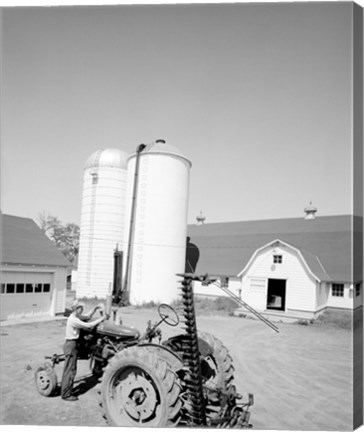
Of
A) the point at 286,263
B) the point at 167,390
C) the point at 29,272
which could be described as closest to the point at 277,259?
the point at 286,263

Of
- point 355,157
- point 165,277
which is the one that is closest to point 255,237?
point 165,277

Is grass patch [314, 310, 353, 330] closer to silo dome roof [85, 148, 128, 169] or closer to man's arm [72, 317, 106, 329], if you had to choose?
man's arm [72, 317, 106, 329]

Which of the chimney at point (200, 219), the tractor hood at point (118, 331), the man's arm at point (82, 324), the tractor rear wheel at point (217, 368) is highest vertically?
the chimney at point (200, 219)

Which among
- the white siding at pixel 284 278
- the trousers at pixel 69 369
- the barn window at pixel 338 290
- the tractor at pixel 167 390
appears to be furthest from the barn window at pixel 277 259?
the trousers at pixel 69 369

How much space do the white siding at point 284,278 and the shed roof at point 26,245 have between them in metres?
8.84

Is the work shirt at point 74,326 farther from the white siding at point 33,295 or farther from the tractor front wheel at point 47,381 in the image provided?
the white siding at point 33,295

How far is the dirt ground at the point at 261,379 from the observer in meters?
4.84

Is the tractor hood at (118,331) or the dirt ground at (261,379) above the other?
the tractor hood at (118,331)

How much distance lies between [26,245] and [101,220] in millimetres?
6537

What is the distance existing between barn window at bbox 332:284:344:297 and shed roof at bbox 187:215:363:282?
1.52ft

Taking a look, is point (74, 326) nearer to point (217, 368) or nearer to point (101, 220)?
point (217, 368)

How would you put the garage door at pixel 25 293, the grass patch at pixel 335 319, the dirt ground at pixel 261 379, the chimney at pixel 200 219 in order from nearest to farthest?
the dirt ground at pixel 261 379, the garage door at pixel 25 293, the grass patch at pixel 335 319, the chimney at pixel 200 219

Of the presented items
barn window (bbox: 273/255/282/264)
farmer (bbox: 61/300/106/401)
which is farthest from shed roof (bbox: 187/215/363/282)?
farmer (bbox: 61/300/106/401)

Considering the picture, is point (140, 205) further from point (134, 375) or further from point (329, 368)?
point (134, 375)
